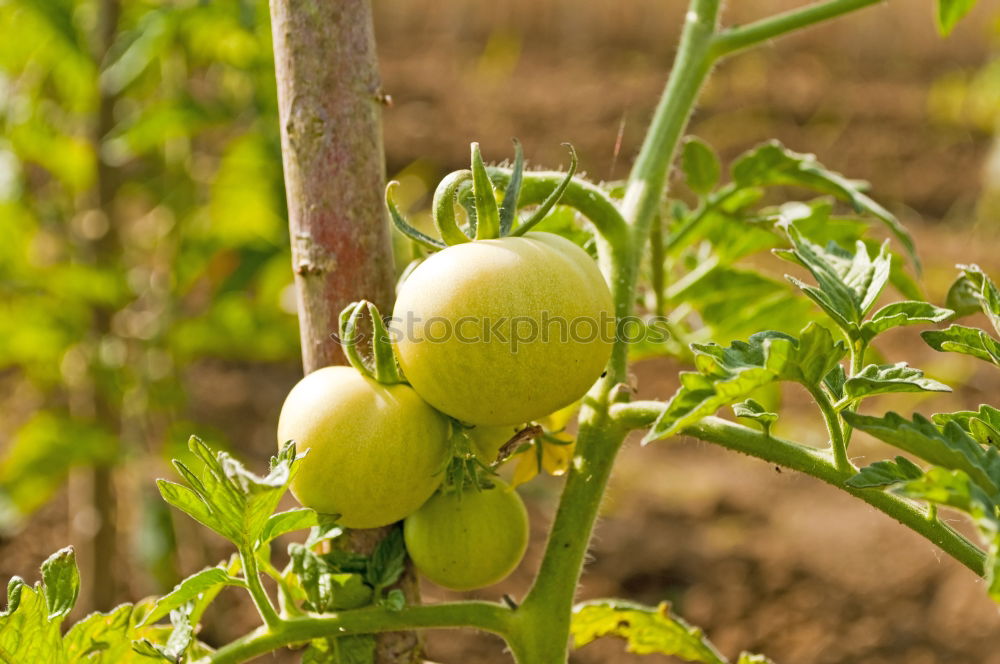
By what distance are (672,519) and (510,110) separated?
4321mm

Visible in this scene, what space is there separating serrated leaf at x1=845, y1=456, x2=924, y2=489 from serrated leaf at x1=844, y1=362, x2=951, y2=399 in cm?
5

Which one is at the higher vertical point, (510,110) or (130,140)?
(130,140)

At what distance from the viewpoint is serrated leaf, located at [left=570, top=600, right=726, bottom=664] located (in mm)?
979

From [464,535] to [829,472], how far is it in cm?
27

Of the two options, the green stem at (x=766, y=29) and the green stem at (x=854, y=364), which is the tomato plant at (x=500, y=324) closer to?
the green stem at (x=854, y=364)

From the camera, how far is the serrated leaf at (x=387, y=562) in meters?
0.79

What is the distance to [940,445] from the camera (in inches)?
23.0

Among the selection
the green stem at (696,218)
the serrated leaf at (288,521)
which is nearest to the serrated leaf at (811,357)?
the serrated leaf at (288,521)

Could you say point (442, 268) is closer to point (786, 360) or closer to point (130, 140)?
point (786, 360)

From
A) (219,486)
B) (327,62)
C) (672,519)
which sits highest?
(327,62)

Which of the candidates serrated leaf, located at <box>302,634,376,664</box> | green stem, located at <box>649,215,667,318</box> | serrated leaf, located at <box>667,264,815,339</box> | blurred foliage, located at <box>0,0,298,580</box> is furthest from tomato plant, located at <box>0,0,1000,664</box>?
blurred foliage, located at <box>0,0,298,580</box>

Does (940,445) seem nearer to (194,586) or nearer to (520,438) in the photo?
(520,438)

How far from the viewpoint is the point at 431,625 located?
0.77m

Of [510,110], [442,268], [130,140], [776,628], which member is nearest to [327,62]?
[442,268]
